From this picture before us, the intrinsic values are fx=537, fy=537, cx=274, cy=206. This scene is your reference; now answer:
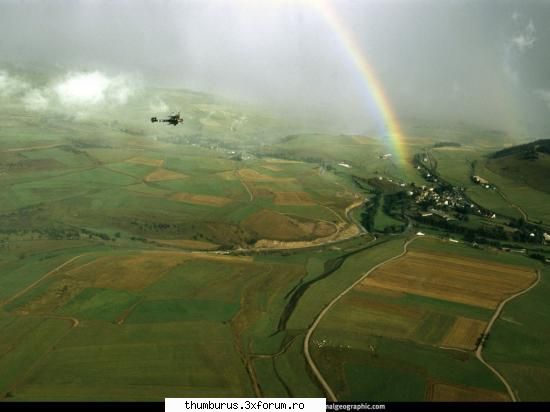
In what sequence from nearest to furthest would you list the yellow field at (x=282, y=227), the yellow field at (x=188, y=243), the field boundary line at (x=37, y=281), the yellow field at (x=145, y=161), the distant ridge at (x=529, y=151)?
the field boundary line at (x=37, y=281) → the yellow field at (x=188, y=243) → the yellow field at (x=282, y=227) → the yellow field at (x=145, y=161) → the distant ridge at (x=529, y=151)

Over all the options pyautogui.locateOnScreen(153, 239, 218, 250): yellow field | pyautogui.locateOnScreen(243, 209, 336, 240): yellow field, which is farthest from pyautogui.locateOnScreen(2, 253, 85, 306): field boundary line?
pyautogui.locateOnScreen(243, 209, 336, 240): yellow field

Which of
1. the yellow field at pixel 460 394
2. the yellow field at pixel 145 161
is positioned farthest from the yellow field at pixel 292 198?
the yellow field at pixel 460 394

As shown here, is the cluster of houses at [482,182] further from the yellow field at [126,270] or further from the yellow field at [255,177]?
the yellow field at [126,270]

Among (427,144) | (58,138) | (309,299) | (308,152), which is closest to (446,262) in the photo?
(309,299)

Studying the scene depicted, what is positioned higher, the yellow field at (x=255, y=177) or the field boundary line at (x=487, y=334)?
the yellow field at (x=255, y=177)

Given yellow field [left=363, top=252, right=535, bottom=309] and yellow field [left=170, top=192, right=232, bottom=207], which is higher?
yellow field [left=170, top=192, right=232, bottom=207]

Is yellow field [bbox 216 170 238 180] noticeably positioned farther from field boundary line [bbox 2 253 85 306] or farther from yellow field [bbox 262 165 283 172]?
field boundary line [bbox 2 253 85 306]
